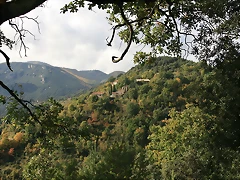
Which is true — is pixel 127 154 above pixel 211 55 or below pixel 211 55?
below

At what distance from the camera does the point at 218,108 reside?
7465mm

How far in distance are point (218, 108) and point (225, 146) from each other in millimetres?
1172

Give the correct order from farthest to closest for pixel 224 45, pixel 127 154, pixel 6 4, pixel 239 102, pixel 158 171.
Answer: pixel 158 171
pixel 127 154
pixel 239 102
pixel 224 45
pixel 6 4

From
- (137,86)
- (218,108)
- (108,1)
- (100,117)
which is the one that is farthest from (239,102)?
(137,86)

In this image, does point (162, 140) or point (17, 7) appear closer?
point (17, 7)

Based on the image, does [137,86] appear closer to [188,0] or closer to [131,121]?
[131,121]

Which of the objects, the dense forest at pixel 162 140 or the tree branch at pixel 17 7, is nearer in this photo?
the tree branch at pixel 17 7

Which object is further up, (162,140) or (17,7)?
(17,7)

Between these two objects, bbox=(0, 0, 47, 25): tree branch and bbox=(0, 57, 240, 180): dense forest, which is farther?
bbox=(0, 57, 240, 180): dense forest

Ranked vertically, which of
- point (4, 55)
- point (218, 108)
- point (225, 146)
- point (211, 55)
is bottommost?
point (225, 146)

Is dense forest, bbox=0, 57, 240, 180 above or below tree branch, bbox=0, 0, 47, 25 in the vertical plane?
below

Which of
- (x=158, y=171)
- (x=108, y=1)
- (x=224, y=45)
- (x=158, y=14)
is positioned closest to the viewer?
(x=108, y=1)

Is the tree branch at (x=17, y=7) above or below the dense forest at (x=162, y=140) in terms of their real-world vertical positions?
above

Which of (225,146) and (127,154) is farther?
(127,154)
